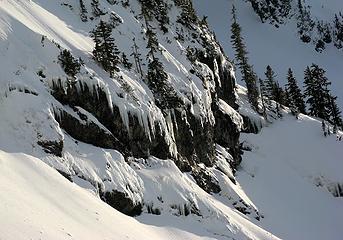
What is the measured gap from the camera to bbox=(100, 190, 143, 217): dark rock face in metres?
27.0

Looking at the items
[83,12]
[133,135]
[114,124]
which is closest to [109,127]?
[114,124]

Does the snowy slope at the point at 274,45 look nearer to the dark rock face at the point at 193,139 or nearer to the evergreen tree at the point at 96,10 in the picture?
the dark rock face at the point at 193,139

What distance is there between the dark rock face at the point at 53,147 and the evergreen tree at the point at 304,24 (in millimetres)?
104822

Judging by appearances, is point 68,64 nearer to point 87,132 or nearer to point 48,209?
point 87,132

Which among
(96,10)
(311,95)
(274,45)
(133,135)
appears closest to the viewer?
(133,135)

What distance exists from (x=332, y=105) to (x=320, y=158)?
616 inches

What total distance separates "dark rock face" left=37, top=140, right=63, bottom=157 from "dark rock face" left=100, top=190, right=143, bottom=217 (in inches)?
131

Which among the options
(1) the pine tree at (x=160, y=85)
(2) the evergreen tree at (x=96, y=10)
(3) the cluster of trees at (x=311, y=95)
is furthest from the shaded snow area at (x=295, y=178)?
(2) the evergreen tree at (x=96, y=10)

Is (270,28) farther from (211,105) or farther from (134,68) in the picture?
(134,68)

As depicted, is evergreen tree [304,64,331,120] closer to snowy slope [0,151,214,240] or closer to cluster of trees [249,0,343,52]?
snowy slope [0,151,214,240]

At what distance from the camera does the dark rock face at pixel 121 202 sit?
2698cm

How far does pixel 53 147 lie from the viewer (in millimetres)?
26047

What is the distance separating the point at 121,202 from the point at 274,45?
325 feet

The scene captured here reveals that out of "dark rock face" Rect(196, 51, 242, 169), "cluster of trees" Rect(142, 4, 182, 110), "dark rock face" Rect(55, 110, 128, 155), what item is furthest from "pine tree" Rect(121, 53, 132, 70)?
"dark rock face" Rect(196, 51, 242, 169)
